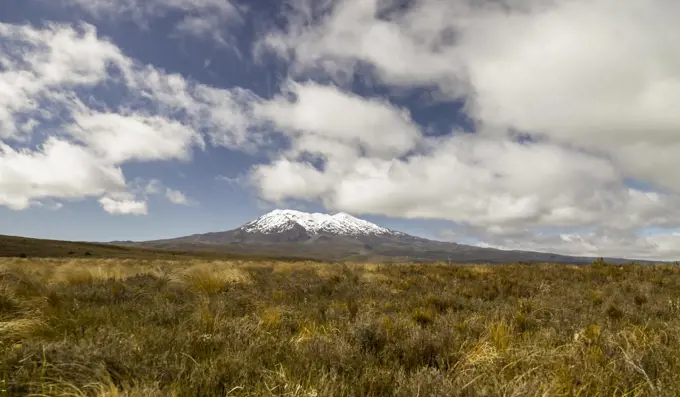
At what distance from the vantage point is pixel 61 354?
11.1ft

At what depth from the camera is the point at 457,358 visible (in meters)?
4.45

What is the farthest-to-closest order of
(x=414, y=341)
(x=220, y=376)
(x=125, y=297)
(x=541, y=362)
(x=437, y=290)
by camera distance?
(x=437, y=290)
(x=125, y=297)
(x=414, y=341)
(x=541, y=362)
(x=220, y=376)

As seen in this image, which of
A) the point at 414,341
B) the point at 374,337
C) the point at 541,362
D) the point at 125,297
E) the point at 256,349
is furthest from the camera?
the point at 125,297

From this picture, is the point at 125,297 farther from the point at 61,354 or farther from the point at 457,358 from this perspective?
the point at 457,358

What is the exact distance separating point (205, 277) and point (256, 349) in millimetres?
7869

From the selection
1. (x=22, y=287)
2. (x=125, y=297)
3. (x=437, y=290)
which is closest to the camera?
(x=22, y=287)

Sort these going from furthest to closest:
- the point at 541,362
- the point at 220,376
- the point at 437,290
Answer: the point at 437,290 < the point at 541,362 < the point at 220,376

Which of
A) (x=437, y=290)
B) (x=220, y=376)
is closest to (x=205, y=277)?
(x=437, y=290)

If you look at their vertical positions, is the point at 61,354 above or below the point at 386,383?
above

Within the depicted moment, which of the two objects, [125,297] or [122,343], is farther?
[125,297]

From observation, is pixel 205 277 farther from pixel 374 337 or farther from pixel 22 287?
pixel 374 337

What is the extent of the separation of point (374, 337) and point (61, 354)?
10.8 ft

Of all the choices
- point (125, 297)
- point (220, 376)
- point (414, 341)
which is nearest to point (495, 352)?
point (414, 341)

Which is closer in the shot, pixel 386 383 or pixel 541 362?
pixel 386 383
